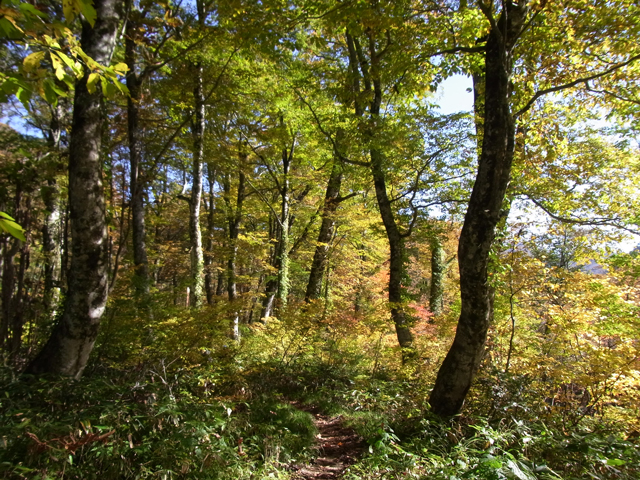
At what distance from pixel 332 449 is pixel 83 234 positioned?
3.77 m

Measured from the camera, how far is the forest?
2.45 metres

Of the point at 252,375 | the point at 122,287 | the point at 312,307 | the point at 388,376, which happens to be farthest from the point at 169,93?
the point at 388,376

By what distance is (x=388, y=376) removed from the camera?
6191 mm

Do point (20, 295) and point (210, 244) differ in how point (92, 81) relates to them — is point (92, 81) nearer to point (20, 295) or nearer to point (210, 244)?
Answer: point (20, 295)

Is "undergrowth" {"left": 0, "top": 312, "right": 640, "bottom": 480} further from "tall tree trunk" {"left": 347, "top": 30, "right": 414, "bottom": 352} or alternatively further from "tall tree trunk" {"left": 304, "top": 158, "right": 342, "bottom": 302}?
"tall tree trunk" {"left": 304, "top": 158, "right": 342, "bottom": 302}

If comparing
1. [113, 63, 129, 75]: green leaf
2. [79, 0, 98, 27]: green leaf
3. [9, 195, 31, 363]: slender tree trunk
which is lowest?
[9, 195, 31, 363]: slender tree trunk

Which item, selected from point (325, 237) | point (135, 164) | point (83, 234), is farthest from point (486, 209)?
point (325, 237)

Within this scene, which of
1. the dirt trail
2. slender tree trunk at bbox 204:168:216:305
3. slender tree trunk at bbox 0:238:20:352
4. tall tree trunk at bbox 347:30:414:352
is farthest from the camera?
slender tree trunk at bbox 204:168:216:305

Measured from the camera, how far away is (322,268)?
10125 mm

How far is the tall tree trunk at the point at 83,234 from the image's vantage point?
2955mm

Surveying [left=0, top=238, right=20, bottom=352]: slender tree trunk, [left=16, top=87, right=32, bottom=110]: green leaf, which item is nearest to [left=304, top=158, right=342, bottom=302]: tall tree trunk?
[left=0, top=238, right=20, bottom=352]: slender tree trunk

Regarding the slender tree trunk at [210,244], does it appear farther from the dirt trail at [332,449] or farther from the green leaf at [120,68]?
the green leaf at [120,68]

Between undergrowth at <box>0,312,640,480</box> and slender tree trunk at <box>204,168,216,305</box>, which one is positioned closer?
undergrowth at <box>0,312,640,480</box>

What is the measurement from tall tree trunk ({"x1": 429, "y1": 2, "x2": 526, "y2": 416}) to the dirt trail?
1.25 m
